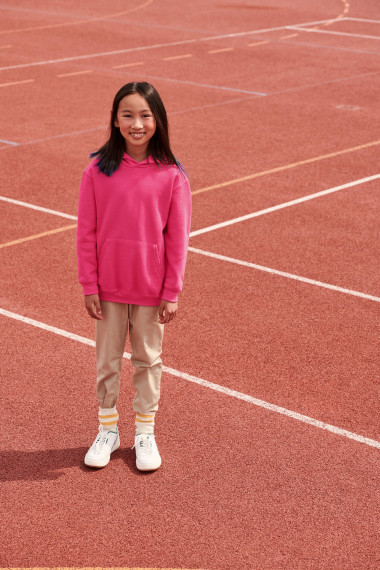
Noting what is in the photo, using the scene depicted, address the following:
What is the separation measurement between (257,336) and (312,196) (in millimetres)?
4216

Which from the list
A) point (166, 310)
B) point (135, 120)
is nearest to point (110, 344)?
point (166, 310)

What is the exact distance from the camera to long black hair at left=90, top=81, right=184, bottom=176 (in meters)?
4.90

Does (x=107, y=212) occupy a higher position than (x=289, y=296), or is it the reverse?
(x=107, y=212)

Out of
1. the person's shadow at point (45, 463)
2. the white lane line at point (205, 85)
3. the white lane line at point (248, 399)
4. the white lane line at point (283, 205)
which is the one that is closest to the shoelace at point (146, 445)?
the person's shadow at point (45, 463)

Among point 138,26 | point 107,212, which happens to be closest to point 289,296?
point 107,212

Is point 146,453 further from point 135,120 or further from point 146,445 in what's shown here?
point 135,120

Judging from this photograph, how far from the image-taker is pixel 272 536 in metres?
4.72

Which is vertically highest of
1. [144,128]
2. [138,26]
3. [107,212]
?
[144,128]

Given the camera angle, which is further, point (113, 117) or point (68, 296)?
point (68, 296)

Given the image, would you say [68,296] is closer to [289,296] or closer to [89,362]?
[89,362]

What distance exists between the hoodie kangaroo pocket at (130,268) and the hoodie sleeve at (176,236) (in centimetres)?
7

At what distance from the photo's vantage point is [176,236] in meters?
5.08

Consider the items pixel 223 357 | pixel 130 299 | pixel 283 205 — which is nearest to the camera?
pixel 130 299

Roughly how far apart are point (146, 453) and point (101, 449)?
0.93 feet
